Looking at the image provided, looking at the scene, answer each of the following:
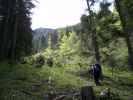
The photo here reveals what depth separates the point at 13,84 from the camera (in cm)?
1547

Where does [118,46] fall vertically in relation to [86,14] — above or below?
below

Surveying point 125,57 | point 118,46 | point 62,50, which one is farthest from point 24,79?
point 62,50

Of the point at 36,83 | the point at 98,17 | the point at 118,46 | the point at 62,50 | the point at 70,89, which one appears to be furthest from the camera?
the point at 62,50

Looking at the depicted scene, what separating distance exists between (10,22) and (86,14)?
9.12 m

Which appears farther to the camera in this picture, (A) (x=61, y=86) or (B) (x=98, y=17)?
(B) (x=98, y=17)

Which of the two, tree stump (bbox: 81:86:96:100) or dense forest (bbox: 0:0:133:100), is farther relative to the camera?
dense forest (bbox: 0:0:133:100)

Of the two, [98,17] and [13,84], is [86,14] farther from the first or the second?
[13,84]

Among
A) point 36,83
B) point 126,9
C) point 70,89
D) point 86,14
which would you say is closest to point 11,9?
A: point 86,14

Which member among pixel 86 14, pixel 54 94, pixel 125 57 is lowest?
pixel 54 94

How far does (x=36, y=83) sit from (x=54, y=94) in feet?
11.4

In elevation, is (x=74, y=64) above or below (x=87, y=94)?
above

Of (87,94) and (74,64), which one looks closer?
(87,94)

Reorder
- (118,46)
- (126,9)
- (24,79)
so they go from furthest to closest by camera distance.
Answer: (118,46) < (126,9) < (24,79)

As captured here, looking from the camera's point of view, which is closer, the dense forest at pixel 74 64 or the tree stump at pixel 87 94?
the tree stump at pixel 87 94
